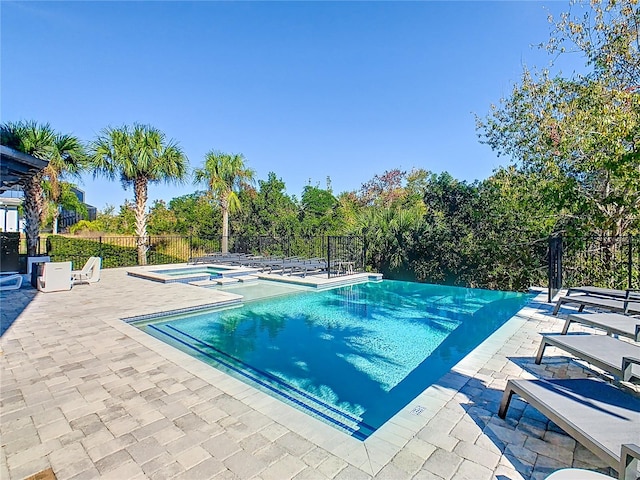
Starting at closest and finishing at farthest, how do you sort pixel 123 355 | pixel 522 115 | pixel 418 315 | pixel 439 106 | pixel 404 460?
pixel 404 460
pixel 123 355
pixel 418 315
pixel 522 115
pixel 439 106

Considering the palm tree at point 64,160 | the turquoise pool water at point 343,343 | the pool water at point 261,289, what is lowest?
the turquoise pool water at point 343,343

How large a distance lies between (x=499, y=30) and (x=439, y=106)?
176 inches

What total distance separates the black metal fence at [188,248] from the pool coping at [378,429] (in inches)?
318

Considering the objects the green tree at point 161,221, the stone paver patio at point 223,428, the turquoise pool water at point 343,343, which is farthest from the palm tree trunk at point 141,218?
the stone paver patio at point 223,428

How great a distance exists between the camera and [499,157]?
40.1 ft

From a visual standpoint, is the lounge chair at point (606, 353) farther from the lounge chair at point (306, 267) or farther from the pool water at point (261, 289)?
the lounge chair at point (306, 267)

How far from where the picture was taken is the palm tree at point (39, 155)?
10781mm

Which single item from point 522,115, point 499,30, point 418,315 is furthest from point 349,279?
point 499,30

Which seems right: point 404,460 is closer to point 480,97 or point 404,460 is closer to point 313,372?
point 313,372

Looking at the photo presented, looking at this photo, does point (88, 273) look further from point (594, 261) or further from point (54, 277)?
point (594, 261)

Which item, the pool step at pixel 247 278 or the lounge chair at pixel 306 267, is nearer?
the pool step at pixel 247 278

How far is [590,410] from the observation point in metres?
2.20

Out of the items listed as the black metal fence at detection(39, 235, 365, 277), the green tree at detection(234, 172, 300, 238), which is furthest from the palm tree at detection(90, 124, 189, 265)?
the green tree at detection(234, 172, 300, 238)

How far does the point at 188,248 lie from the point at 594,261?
55.0 ft
